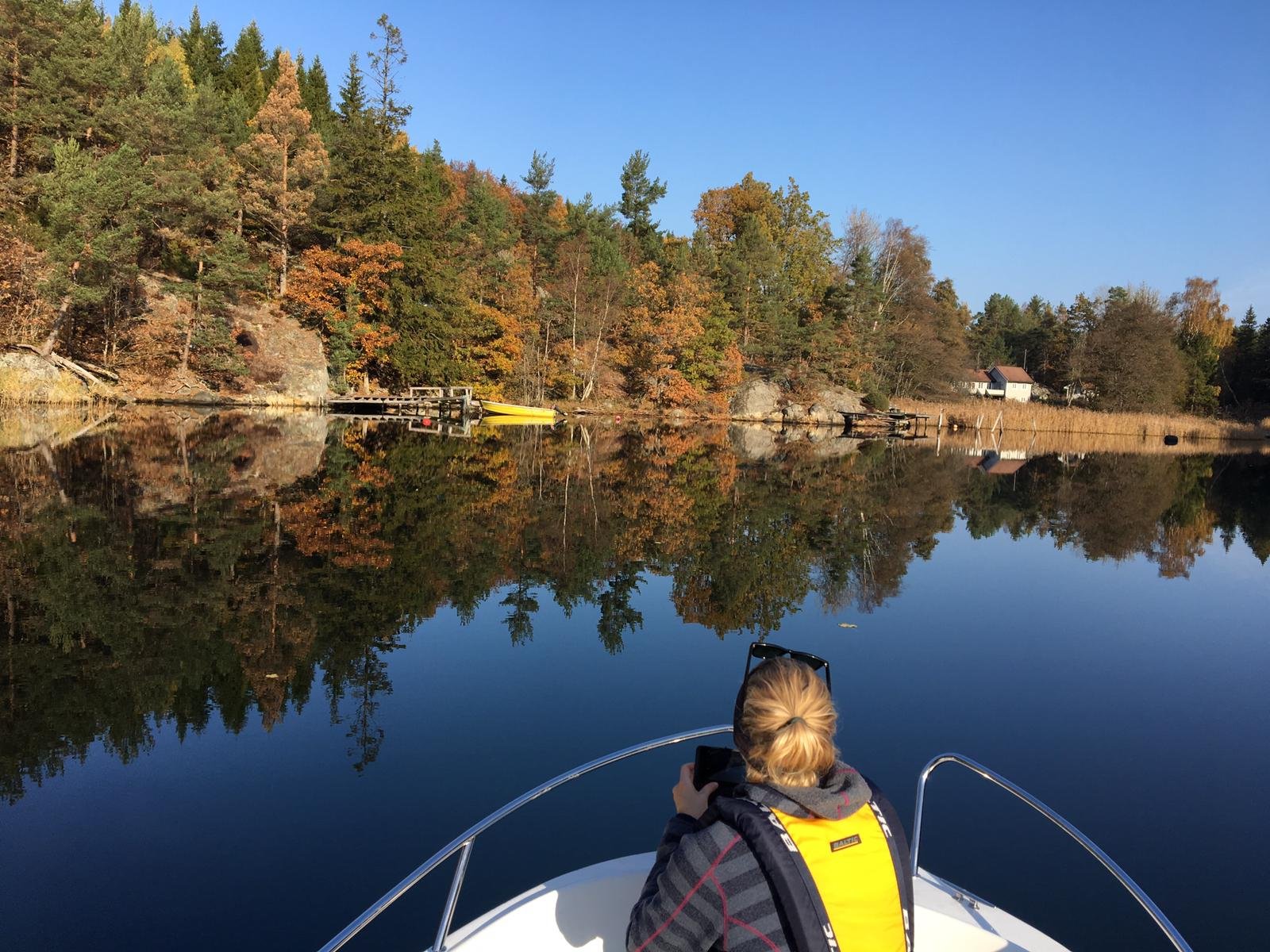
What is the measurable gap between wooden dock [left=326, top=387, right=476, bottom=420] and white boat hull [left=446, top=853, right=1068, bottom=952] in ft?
112

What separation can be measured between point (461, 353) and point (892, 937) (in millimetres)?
40998

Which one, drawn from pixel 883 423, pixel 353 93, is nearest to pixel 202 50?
pixel 353 93

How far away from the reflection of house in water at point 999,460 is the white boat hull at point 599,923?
81.7 ft

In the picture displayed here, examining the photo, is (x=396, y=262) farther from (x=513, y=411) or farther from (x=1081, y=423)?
(x=1081, y=423)

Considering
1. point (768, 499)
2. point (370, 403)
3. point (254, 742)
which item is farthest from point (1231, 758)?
point (370, 403)

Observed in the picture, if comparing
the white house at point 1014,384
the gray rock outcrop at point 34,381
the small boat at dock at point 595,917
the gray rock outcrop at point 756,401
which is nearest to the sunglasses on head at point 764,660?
the small boat at dock at point 595,917

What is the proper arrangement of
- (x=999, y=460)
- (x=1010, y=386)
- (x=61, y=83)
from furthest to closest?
(x=1010, y=386) < (x=999, y=460) < (x=61, y=83)

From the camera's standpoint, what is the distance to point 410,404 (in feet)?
125

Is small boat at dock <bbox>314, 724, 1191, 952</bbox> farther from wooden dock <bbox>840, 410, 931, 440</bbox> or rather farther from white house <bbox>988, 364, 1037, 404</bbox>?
white house <bbox>988, 364, 1037, 404</bbox>

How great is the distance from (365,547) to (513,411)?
103 ft

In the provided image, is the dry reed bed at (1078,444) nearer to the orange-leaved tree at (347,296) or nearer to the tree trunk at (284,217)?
the orange-leaved tree at (347,296)

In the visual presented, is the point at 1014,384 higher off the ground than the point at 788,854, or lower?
higher

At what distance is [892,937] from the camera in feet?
6.38

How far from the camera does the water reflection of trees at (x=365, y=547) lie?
616 cm
